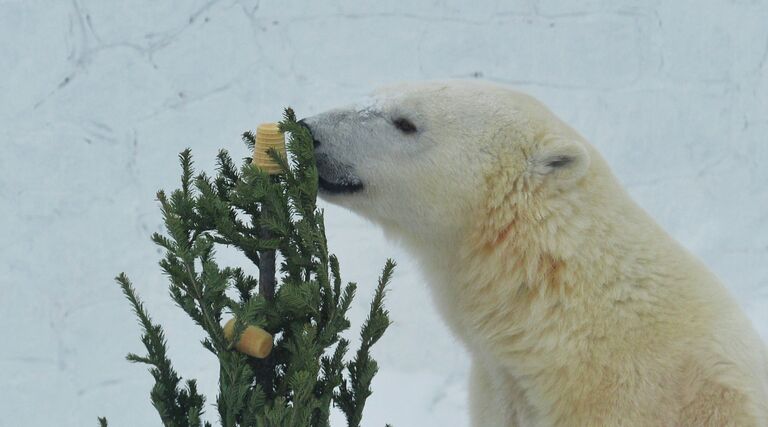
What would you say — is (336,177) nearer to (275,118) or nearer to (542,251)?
(542,251)

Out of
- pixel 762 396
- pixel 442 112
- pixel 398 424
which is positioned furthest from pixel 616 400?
pixel 398 424

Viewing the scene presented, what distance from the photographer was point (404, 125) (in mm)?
2371

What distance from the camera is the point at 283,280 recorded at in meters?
1.86

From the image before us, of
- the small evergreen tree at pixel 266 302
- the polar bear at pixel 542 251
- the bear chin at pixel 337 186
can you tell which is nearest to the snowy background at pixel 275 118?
the polar bear at pixel 542 251

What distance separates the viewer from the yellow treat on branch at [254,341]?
177 cm

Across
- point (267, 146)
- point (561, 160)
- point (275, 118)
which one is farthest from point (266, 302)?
point (275, 118)

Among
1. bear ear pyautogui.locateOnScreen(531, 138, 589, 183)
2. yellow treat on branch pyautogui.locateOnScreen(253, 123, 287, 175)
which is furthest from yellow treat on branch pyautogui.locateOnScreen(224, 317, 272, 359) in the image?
bear ear pyautogui.locateOnScreen(531, 138, 589, 183)

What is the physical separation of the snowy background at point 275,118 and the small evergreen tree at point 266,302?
2.58 meters

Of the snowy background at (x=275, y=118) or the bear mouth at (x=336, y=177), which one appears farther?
the snowy background at (x=275, y=118)

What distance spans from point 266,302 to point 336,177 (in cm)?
56

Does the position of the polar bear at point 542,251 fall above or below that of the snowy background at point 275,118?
below

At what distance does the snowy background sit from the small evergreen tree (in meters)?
2.58

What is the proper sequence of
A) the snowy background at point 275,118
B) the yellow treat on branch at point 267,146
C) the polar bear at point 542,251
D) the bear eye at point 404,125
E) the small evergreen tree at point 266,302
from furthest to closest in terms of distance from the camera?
1. the snowy background at point 275,118
2. the bear eye at point 404,125
3. the polar bear at point 542,251
4. the yellow treat on branch at point 267,146
5. the small evergreen tree at point 266,302

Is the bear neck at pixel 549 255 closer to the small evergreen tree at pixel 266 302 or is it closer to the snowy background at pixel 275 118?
the small evergreen tree at pixel 266 302
